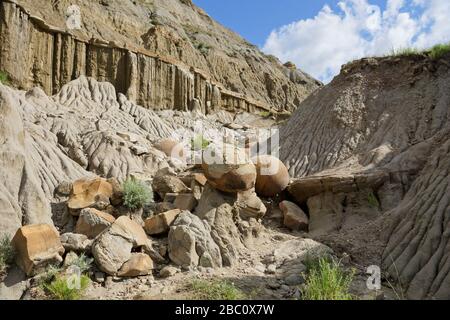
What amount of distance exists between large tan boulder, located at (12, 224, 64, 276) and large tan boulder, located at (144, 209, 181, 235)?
4.62 feet

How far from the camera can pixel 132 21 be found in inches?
1419

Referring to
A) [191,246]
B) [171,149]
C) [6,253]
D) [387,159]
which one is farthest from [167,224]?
[171,149]

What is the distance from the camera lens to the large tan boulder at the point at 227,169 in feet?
22.2

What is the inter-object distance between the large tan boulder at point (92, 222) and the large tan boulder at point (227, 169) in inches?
72.8

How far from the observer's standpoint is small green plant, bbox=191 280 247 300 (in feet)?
16.7

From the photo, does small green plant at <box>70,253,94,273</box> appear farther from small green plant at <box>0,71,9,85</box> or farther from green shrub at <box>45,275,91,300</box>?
small green plant at <box>0,71,9,85</box>

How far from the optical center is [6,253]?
5906mm

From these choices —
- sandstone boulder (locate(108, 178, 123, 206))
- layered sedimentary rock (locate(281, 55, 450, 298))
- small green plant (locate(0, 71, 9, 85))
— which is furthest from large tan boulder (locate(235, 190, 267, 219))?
small green plant (locate(0, 71, 9, 85))

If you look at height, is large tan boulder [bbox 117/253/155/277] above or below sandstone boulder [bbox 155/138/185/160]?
below

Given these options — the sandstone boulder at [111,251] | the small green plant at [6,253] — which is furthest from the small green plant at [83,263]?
the small green plant at [6,253]
